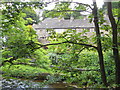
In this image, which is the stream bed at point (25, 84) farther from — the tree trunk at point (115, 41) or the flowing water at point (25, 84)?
the tree trunk at point (115, 41)

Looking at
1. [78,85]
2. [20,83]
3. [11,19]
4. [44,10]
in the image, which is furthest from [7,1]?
[78,85]

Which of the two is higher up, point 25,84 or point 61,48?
point 61,48

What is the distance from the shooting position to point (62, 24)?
1.53 m

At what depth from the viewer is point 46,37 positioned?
152 centimetres

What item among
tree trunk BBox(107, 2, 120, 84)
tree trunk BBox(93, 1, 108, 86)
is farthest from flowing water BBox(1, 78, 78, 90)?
tree trunk BBox(107, 2, 120, 84)

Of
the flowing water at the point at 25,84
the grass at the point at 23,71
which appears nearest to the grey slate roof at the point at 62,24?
the grass at the point at 23,71

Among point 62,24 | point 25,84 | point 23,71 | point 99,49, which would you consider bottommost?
point 25,84

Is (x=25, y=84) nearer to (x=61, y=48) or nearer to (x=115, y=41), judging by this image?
(x=61, y=48)

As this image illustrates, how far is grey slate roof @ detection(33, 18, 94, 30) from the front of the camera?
1.50m

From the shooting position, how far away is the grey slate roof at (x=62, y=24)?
150 cm

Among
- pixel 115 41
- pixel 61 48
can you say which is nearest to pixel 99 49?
pixel 115 41

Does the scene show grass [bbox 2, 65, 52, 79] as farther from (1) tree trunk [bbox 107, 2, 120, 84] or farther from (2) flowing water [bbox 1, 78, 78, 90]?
(1) tree trunk [bbox 107, 2, 120, 84]

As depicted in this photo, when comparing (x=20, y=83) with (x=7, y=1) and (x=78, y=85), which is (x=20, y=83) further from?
(x=7, y=1)

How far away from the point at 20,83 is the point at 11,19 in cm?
60
